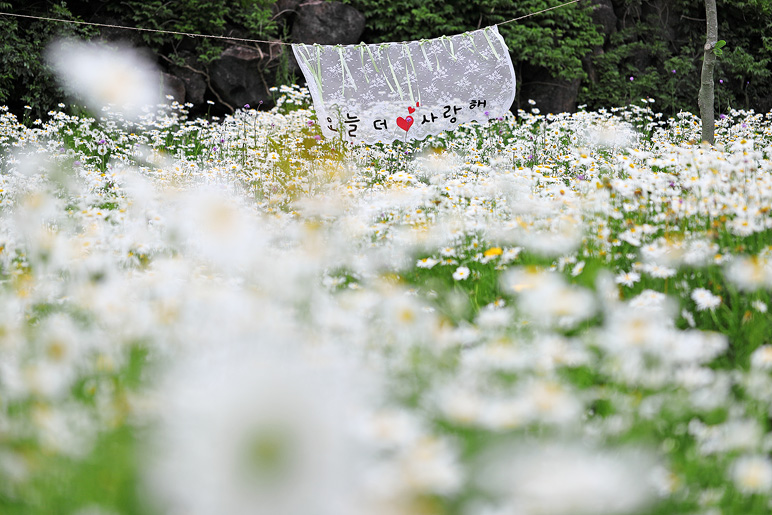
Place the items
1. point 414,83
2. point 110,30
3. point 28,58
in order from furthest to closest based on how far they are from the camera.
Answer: point 110,30, point 28,58, point 414,83

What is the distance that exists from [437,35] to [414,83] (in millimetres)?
2443

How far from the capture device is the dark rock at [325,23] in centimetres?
764

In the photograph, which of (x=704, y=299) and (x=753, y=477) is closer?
(x=753, y=477)

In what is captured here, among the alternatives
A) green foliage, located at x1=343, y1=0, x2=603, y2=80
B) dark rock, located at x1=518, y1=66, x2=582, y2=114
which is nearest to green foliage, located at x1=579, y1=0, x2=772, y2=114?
dark rock, located at x1=518, y1=66, x2=582, y2=114

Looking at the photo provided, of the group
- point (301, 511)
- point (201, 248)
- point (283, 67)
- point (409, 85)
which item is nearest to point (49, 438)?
point (301, 511)

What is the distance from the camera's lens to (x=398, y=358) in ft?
4.28

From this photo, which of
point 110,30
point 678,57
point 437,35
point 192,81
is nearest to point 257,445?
point 192,81

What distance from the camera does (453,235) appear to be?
236 cm

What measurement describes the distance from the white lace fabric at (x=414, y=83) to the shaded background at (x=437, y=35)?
5.77 feet

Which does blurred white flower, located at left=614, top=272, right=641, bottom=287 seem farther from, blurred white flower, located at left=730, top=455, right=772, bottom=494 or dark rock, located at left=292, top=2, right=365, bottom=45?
dark rock, located at left=292, top=2, right=365, bottom=45

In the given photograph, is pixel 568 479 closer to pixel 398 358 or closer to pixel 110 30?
pixel 398 358

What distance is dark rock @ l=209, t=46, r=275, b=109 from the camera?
7.39 m

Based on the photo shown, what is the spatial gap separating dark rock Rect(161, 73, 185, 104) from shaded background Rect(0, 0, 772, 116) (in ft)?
0.04

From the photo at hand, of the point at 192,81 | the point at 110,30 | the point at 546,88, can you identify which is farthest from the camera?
the point at 546,88
